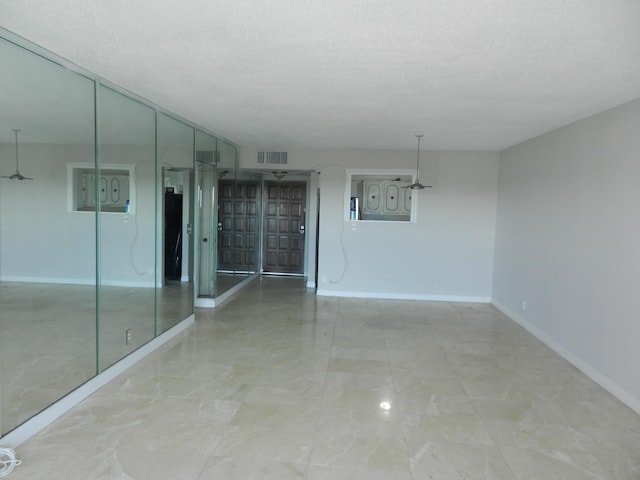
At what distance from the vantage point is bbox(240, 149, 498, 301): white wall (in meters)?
7.06

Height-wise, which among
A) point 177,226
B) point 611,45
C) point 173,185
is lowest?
point 177,226

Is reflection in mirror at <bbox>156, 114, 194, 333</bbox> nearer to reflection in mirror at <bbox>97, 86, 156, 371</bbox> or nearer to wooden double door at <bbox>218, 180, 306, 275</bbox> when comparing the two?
reflection in mirror at <bbox>97, 86, 156, 371</bbox>

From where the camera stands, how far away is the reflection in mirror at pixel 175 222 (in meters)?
4.62

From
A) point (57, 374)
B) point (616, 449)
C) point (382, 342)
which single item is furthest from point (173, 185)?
point (616, 449)

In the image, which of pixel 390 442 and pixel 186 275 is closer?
pixel 390 442

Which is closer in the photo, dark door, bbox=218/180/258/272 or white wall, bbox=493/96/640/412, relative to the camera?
white wall, bbox=493/96/640/412

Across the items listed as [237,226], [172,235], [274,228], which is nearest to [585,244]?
[172,235]

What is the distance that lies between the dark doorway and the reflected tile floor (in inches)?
30.7

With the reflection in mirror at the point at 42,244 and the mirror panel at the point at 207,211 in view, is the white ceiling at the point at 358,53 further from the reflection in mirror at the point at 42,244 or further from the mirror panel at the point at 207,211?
the mirror panel at the point at 207,211

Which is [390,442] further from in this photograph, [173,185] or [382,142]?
[382,142]

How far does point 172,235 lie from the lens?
5000 mm

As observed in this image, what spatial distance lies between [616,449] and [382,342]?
97.4 inches

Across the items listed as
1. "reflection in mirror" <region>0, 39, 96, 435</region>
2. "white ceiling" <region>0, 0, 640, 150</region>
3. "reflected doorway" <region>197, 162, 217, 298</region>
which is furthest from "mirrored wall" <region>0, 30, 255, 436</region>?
"reflected doorway" <region>197, 162, 217, 298</region>

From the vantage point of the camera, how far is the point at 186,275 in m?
5.50
